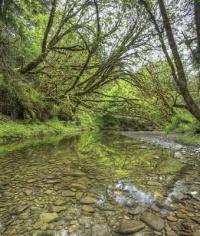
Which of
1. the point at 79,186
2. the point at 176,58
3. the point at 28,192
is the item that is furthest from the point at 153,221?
the point at 176,58

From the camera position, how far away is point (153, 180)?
377 cm

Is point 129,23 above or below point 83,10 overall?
below

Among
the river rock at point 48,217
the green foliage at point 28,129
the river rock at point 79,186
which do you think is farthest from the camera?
the green foliage at point 28,129

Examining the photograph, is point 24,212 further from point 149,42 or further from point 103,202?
point 149,42

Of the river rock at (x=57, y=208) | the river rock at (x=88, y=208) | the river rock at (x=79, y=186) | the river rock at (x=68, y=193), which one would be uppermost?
the river rock at (x=79, y=186)

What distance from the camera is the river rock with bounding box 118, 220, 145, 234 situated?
2.14 meters

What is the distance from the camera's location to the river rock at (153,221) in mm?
2217

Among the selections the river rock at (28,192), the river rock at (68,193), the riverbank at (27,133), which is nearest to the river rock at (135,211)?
the river rock at (68,193)

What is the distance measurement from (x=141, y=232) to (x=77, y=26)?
20.7ft

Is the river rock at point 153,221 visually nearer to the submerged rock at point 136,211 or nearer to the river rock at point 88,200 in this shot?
the submerged rock at point 136,211

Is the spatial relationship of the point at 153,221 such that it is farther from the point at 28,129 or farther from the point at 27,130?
the point at 28,129

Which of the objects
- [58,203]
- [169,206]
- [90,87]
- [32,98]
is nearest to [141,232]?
[169,206]

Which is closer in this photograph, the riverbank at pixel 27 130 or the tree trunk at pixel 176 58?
the tree trunk at pixel 176 58

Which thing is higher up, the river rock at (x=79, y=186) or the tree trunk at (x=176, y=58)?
the tree trunk at (x=176, y=58)
